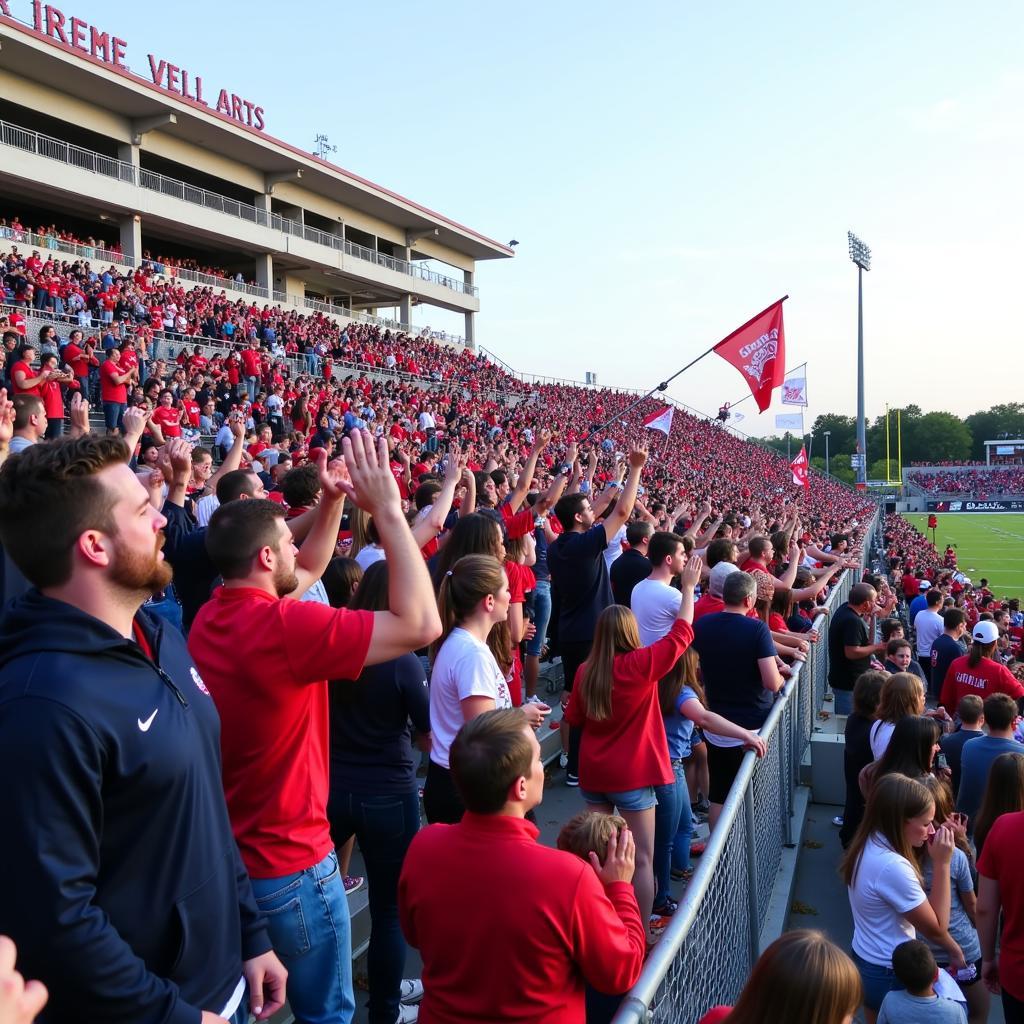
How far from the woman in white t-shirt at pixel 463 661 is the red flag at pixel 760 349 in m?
11.0

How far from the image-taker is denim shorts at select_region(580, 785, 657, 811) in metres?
4.20

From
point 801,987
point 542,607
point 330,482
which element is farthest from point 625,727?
point 542,607

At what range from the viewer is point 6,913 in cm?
156

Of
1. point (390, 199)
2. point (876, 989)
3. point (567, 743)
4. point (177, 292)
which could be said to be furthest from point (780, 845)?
point (390, 199)

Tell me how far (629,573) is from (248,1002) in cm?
513

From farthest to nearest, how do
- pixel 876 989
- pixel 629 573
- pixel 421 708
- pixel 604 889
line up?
pixel 629 573
pixel 876 989
pixel 421 708
pixel 604 889

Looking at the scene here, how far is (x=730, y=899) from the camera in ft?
11.4

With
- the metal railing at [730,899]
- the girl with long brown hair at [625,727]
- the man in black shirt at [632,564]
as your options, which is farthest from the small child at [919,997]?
the man in black shirt at [632,564]

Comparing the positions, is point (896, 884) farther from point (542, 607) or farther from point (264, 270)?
point (264, 270)

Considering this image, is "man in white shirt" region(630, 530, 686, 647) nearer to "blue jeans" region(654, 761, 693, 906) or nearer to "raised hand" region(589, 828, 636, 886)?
"blue jeans" region(654, 761, 693, 906)

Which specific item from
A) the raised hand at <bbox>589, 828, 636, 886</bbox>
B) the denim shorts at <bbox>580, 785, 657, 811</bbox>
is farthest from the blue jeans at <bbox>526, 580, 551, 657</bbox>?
the raised hand at <bbox>589, 828, 636, 886</bbox>

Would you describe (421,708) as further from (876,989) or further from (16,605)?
(876,989)

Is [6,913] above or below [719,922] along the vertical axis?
above

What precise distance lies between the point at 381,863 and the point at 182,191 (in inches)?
1322
